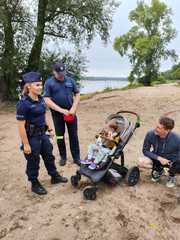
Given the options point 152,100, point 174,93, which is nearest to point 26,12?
point 152,100

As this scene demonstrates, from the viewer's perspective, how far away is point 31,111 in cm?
420

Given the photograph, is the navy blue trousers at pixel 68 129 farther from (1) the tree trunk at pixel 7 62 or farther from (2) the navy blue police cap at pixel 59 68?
(1) the tree trunk at pixel 7 62

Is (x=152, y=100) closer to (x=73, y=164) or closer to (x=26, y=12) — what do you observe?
(x=26, y=12)

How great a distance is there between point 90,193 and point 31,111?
4.14 feet

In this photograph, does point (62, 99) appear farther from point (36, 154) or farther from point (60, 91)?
point (36, 154)

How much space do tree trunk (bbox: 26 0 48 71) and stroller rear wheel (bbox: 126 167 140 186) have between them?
8.34 m

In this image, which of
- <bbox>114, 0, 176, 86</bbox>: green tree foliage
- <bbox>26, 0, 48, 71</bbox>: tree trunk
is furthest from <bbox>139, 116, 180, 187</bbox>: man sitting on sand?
<bbox>114, 0, 176, 86</bbox>: green tree foliage

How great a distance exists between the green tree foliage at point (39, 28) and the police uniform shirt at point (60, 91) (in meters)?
6.61

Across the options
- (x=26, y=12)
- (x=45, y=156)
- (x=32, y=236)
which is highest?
(x=26, y=12)

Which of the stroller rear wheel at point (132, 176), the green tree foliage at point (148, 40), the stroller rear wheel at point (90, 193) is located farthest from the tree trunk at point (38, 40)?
the green tree foliage at point (148, 40)

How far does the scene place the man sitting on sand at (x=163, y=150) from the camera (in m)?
4.64

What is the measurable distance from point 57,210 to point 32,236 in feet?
1.75

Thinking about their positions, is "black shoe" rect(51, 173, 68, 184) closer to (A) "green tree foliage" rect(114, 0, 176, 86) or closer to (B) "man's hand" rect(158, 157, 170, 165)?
(B) "man's hand" rect(158, 157, 170, 165)

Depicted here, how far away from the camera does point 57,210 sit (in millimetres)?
4074
